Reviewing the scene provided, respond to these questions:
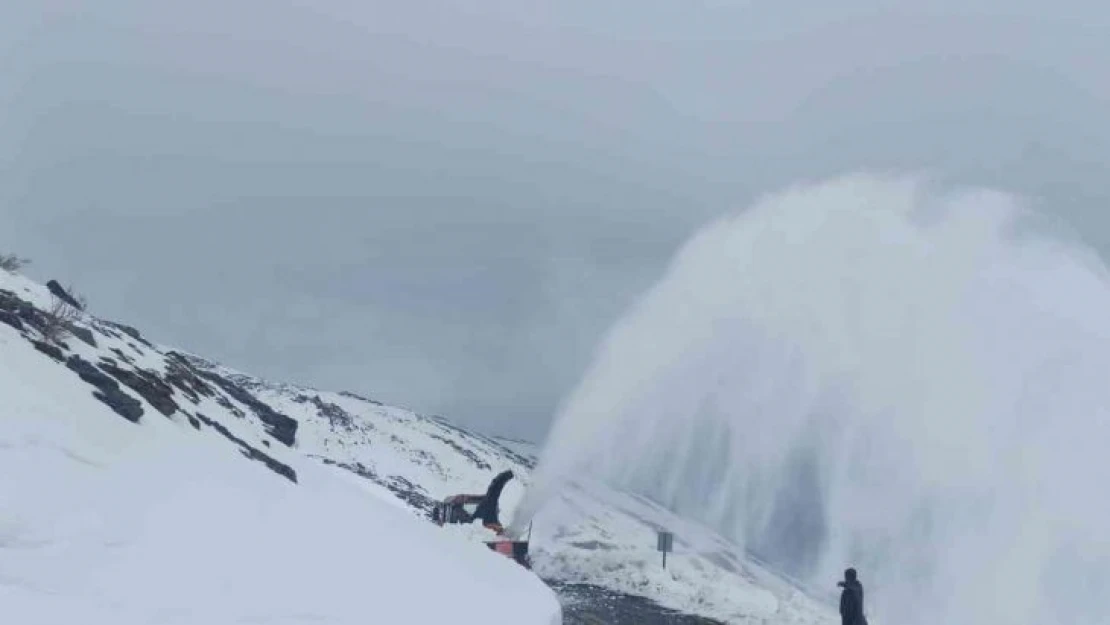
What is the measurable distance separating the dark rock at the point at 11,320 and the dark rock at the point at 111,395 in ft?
3.07

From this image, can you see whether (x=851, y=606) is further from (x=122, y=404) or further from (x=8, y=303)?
(x=8, y=303)

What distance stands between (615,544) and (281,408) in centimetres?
4757

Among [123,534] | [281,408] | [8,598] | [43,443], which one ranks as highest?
[281,408]

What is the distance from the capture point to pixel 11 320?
12.5 metres

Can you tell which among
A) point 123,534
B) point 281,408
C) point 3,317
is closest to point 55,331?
point 3,317

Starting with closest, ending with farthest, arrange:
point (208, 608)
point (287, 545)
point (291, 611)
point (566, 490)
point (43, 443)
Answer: point (208, 608) < point (291, 611) < point (43, 443) < point (287, 545) < point (566, 490)

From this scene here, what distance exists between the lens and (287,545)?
9156mm

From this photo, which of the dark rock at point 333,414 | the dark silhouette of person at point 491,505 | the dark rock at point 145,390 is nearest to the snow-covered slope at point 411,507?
the dark rock at point 145,390

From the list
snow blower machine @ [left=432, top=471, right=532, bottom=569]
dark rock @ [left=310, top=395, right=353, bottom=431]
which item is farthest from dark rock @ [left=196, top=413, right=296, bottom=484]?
dark rock @ [left=310, top=395, right=353, bottom=431]

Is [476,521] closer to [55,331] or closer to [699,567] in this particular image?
[699,567]

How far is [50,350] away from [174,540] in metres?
6.44

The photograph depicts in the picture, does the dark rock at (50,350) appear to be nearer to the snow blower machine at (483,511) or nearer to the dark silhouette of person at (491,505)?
the snow blower machine at (483,511)

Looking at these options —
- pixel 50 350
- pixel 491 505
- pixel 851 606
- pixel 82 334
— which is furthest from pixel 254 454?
pixel 851 606

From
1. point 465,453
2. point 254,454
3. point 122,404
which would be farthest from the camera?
point 465,453
